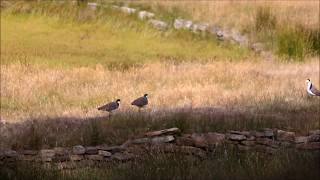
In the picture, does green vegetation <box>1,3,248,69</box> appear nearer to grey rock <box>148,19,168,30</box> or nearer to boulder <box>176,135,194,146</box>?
grey rock <box>148,19,168,30</box>

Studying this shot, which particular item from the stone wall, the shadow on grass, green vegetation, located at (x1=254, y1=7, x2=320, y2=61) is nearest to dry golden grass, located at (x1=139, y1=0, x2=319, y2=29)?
green vegetation, located at (x1=254, y1=7, x2=320, y2=61)

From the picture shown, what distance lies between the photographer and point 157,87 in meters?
14.5

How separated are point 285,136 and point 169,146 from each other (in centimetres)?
182

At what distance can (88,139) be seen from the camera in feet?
35.0

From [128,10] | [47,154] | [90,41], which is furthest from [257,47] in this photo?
[47,154]

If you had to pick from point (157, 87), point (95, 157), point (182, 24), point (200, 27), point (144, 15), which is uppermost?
point (144, 15)

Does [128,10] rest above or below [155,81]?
above

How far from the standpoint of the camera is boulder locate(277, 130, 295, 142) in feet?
34.8

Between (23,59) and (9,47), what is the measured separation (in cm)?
214

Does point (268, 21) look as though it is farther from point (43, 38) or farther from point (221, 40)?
point (43, 38)

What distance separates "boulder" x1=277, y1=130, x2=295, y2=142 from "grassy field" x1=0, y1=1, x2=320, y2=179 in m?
0.46

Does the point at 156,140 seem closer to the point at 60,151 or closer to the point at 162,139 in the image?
the point at 162,139

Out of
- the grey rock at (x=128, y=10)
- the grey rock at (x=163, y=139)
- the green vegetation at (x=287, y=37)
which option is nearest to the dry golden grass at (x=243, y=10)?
the green vegetation at (x=287, y=37)

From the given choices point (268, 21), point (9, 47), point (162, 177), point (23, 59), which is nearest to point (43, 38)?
point (9, 47)
